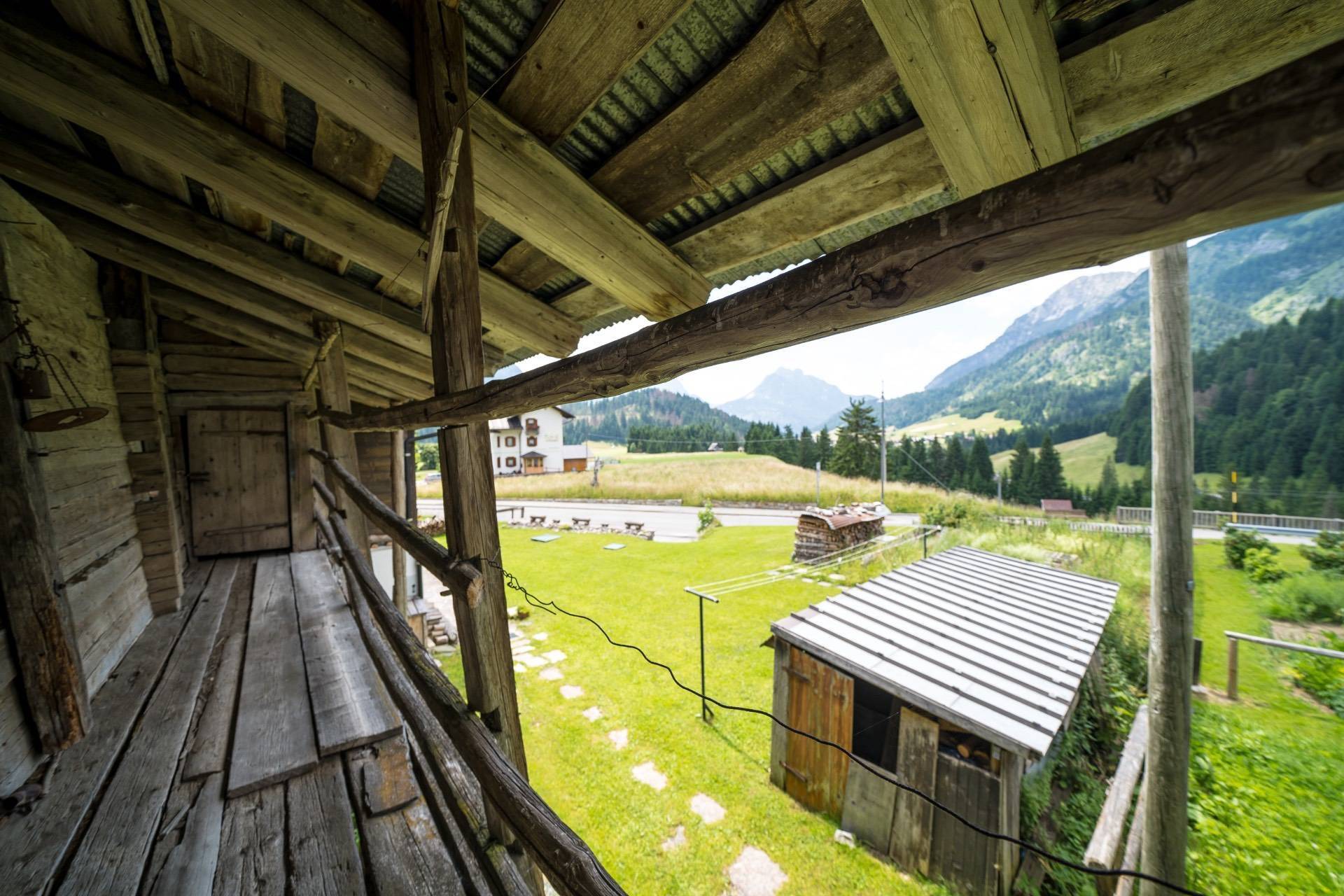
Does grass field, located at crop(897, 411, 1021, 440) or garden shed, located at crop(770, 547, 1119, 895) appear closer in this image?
garden shed, located at crop(770, 547, 1119, 895)

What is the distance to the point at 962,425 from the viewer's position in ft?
405

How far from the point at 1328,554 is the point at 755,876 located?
18016mm

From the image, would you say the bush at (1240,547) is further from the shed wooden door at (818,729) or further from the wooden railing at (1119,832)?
the shed wooden door at (818,729)

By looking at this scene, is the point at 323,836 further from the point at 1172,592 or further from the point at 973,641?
the point at 973,641

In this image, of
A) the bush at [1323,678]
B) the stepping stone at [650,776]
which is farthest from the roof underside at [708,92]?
the bush at [1323,678]

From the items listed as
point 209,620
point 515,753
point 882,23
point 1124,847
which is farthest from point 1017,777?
point 209,620

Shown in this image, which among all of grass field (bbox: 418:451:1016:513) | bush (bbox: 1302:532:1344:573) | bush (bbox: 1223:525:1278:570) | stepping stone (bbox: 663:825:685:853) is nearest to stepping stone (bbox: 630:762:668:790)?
stepping stone (bbox: 663:825:685:853)

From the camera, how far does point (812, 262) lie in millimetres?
879

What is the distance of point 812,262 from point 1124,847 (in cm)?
702

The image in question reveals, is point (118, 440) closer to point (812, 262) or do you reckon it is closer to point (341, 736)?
point (341, 736)

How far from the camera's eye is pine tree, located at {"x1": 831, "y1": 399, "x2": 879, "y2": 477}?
37.4 m

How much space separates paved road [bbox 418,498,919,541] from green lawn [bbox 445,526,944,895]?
7.53 meters

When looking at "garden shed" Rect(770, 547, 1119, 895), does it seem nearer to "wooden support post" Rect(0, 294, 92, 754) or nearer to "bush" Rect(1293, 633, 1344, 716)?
"bush" Rect(1293, 633, 1344, 716)

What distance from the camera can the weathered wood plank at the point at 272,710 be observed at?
206 cm
